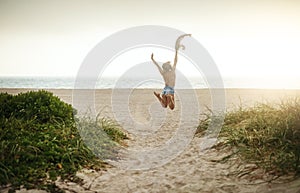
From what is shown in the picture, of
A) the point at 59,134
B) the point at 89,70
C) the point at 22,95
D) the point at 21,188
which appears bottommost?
the point at 21,188

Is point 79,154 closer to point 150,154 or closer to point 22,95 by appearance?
point 150,154

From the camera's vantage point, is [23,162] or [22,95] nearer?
[23,162]

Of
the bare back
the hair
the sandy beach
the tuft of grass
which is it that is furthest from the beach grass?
the tuft of grass

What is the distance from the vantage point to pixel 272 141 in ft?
20.7

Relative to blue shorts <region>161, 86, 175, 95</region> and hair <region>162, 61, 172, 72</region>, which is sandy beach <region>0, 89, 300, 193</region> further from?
hair <region>162, 61, 172, 72</region>

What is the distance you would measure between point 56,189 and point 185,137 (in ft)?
14.0

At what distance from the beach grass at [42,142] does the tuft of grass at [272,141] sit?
2.75 m

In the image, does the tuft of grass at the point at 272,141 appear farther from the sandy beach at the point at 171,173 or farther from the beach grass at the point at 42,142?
the beach grass at the point at 42,142

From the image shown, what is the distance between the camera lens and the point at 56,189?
4.90 metres

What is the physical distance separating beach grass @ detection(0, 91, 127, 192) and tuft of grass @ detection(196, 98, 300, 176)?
108 inches

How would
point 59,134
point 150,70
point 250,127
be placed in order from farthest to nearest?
point 150,70
point 250,127
point 59,134

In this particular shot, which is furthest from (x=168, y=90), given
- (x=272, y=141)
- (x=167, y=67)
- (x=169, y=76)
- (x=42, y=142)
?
(x=42, y=142)

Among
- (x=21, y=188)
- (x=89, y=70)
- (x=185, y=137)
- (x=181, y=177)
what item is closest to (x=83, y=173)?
(x=21, y=188)

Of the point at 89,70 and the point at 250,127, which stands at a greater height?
the point at 89,70
